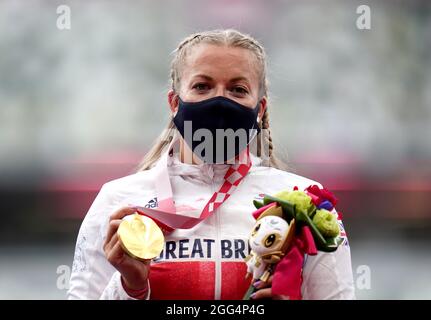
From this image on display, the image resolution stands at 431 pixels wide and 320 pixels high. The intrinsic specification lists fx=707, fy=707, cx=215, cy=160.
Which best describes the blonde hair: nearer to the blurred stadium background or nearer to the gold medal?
the gold medal

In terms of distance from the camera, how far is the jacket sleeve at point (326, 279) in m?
1.51

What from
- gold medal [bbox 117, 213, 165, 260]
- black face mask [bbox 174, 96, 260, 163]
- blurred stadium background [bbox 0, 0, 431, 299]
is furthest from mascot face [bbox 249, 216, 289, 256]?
blurred stadium background [bbox 0, 0, 431, 299]

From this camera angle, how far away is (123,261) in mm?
1347

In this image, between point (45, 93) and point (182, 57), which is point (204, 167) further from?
point (45, 93)

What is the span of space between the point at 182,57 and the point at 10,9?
3987mm

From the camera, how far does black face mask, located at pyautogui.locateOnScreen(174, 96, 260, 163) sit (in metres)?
1.63

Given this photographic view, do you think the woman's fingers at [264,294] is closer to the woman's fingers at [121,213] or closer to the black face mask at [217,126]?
the woman's fingers at [121,213]

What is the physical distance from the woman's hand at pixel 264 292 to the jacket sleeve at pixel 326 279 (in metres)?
0.17

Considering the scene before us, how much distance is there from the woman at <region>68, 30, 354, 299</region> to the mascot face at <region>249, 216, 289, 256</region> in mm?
204

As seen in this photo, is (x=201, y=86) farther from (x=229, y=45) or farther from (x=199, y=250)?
(x=199, y=250)

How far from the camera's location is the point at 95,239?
1.62 m
